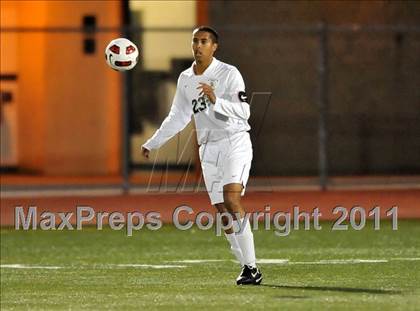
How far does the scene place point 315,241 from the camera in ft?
56.6

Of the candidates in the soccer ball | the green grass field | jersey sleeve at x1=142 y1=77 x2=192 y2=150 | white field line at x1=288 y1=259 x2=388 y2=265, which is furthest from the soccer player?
white field line at x1=288 y1=259 x2=388 y2=265

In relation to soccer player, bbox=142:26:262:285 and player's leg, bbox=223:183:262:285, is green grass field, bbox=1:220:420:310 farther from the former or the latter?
soccer player, bbox=142:26:262:285

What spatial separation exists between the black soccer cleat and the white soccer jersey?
1.10m

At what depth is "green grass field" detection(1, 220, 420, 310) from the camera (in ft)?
38.6

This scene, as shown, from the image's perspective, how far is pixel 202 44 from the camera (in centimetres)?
1251

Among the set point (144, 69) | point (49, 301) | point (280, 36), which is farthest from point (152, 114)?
point (49, 301)

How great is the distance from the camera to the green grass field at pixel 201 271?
38.6ft

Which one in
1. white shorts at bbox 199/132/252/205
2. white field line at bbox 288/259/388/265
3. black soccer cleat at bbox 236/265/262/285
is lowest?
white field line at bbox 288/259/388/265

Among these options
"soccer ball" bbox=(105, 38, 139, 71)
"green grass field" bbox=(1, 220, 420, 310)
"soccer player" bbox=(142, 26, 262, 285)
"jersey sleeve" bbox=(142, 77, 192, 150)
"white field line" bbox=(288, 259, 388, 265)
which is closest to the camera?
"green grass field" bbox=(1, 220, 420, 310)

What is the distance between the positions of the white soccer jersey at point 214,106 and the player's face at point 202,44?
0.15m

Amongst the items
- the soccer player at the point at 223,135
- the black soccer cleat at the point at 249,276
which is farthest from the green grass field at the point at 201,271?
the soccer player at the point at 223,135

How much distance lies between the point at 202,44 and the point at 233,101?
1.84 ft

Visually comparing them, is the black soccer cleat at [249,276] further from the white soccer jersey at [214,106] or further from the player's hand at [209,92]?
the player's hand at [209,92]

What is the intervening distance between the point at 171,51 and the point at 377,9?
3.59m
